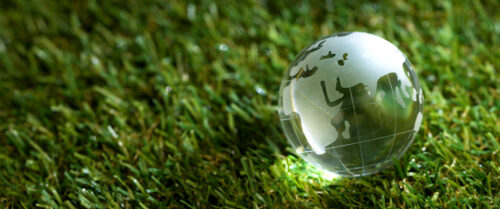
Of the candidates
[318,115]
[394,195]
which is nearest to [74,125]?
[318,115]

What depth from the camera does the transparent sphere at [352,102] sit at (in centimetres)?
181

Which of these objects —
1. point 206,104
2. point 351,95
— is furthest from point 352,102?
point 206,104

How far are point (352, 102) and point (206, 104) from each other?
1.18 meters

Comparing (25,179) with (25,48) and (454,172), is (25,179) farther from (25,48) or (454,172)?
(454,172)

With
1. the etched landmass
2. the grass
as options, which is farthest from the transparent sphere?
the grass

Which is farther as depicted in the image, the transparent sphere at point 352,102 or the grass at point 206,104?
the grass at point 206,104

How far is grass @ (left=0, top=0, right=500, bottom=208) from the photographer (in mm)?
2162

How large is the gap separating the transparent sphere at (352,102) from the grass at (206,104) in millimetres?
212

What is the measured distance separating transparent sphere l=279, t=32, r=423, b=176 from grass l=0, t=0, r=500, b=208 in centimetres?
21

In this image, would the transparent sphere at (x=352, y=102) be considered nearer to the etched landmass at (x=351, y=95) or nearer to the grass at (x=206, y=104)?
the etched landmass at (x=351, y=95)

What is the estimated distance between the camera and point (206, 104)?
9.20 feet

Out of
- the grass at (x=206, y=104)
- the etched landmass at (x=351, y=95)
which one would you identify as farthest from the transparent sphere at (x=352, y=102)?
the grass at (x=206, y=104)

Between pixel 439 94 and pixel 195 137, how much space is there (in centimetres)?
128

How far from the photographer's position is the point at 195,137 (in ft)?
8.32
